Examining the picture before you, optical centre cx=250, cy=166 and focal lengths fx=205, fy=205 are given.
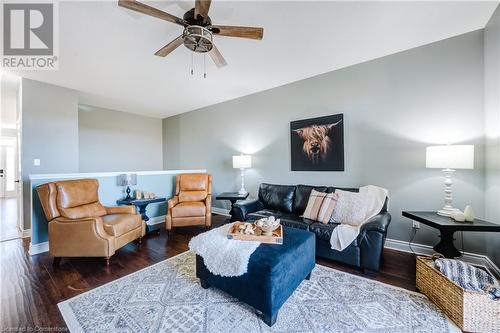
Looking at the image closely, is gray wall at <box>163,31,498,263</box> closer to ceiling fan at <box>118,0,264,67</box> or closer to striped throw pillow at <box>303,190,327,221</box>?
striped throw pillow at <box>303,190,327,221</box>

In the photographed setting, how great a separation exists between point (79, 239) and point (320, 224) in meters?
2.76

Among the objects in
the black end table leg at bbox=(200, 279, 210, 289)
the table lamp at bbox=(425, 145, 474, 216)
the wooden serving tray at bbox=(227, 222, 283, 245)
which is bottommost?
the black end table leg at bbox=(200, 279, 210, 289)

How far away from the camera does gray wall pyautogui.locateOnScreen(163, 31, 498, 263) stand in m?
2.31

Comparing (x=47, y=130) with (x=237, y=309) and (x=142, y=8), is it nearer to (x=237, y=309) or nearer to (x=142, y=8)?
(x=142, y=8)

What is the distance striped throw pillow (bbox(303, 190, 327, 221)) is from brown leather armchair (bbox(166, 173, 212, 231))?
1.65 m

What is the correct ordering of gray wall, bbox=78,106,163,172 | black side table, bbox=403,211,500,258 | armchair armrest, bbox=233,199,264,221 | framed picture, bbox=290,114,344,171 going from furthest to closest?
gray wall, bbox=78,106,163,172 → framed picture, bbox=290,114,344,171 → armchair armrest, bbox=233,199,264,221 → black side table, bbox=403,211,500,258

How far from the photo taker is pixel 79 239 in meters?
2.28

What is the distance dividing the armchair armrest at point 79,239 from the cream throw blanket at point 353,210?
2571mm

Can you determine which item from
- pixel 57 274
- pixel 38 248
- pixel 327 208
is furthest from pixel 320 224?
pixel 38 248

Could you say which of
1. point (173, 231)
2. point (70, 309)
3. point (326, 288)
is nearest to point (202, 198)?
point (173, 231)

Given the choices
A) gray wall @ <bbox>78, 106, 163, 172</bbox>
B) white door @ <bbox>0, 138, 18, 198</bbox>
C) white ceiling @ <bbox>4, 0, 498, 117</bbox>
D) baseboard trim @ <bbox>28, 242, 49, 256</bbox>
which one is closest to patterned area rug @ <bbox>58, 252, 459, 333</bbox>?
baseboard trim @ <bbox>28, 242, 49, 256</bbox>

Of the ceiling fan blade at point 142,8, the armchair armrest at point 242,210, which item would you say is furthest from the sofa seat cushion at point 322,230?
the ceiling fan blade at point 142,8

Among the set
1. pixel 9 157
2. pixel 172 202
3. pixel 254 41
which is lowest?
pixel 172 202

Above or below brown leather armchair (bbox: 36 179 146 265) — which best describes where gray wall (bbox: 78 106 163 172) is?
above
